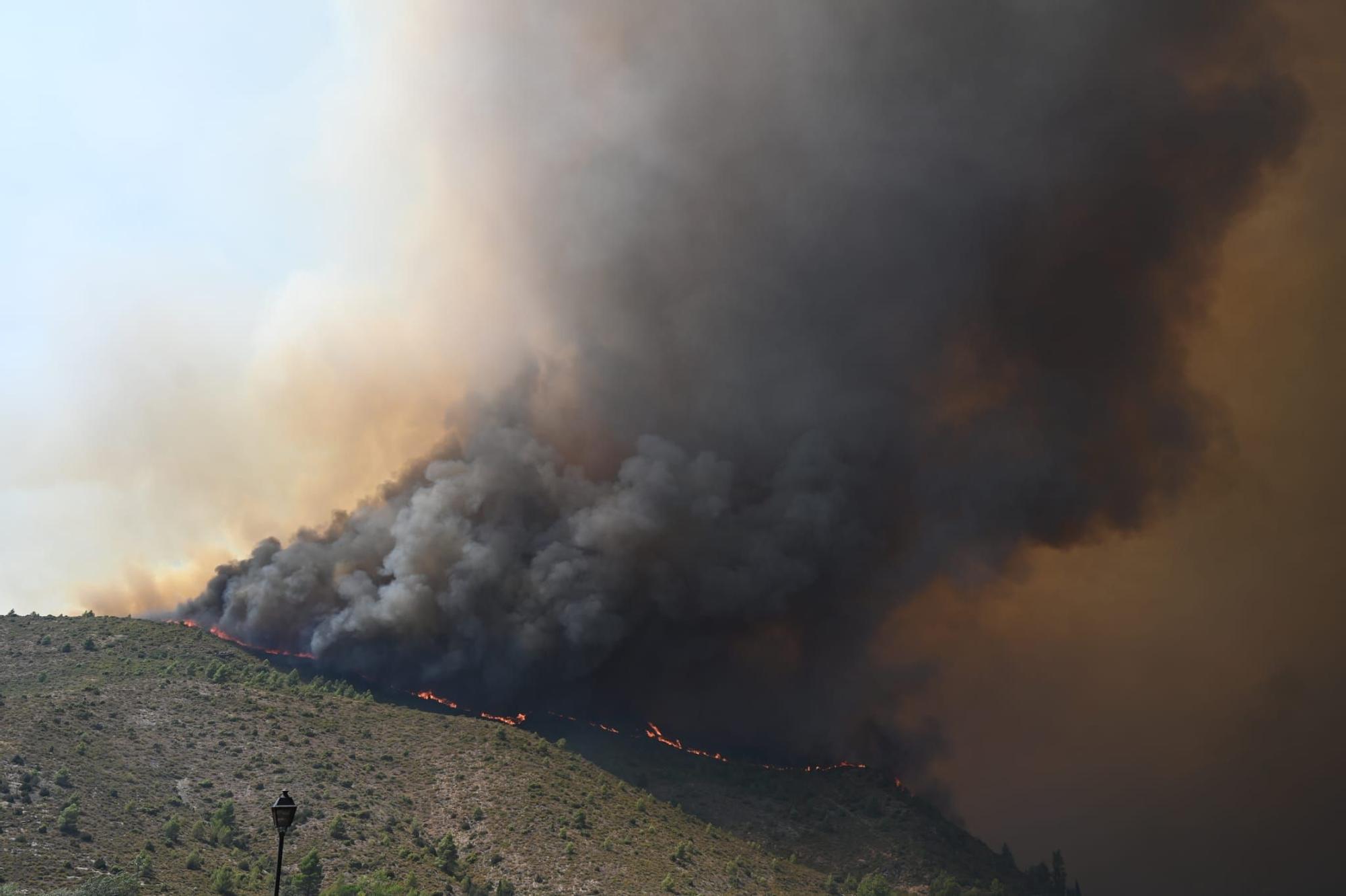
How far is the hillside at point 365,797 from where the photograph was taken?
68.3 meters

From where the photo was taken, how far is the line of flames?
397ft

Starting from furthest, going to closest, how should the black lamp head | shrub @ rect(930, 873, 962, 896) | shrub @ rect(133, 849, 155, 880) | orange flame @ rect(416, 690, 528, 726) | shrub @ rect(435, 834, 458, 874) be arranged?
1. orange flame @ rect(416, 690, 528, 726)
2. shrub @ rect(930, 873, 962, 896)
3. shrub @ rect(435, 834, 458, 874)
4. shrub @ rect(133, 849, 155, 880)
5. the black lamp head

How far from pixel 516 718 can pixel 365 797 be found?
3813 centimetres

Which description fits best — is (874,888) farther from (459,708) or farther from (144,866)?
(144,866)

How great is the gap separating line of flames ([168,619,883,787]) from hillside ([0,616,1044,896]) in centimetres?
252

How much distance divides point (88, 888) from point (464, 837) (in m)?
33.8

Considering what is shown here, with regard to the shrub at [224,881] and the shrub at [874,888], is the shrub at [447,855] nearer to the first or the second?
the shrub at [224,881]

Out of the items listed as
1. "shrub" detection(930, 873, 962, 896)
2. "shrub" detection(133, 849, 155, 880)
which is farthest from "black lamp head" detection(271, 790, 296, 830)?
"shrub" detection(930, 873, 962, 896)

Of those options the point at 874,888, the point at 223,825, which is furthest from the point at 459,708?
the point at 874,888

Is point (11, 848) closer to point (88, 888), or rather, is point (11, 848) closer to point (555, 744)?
point (88, 888)

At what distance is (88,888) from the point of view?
55469mm

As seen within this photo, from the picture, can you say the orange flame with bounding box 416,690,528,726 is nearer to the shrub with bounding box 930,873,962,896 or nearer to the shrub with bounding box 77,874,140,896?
the shrub with bounding box 930,873,962,896

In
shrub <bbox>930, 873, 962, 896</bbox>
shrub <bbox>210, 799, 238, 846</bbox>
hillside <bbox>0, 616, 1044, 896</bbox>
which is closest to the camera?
hillside <bbox>0, 616, 1044, 896</bbox>

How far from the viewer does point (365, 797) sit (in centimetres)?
8600
